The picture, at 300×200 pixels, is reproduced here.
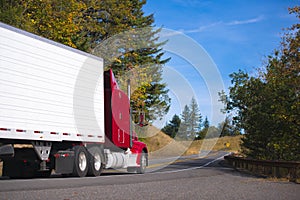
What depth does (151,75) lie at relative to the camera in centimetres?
3716

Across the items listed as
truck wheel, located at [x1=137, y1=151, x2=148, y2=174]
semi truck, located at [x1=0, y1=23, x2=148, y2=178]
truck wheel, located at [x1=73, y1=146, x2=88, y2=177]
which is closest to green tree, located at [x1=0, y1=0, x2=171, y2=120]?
truck wheel, located at [x1=137, y1=151, x2=148, y2=174]

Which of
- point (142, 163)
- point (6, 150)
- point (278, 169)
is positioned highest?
point (6, 150)

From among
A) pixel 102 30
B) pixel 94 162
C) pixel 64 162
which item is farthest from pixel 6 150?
pixel 102 30

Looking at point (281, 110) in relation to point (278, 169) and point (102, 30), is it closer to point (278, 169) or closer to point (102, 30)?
point (278, 169)

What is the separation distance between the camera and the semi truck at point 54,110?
1231 cm

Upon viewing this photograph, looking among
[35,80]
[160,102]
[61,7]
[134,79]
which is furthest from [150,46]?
[35,80]

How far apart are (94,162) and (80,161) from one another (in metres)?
0.93

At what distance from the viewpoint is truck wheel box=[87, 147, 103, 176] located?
16.1 m

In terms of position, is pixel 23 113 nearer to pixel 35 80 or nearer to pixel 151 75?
pixel 35 80

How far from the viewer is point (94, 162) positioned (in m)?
16.4

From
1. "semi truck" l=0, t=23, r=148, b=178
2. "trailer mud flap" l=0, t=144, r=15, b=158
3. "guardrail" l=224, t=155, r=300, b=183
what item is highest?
"semi truck" l=0, t=23, r=148, b=178

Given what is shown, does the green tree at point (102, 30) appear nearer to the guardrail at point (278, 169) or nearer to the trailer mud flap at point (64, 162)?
the guardrail at point (278, 169)

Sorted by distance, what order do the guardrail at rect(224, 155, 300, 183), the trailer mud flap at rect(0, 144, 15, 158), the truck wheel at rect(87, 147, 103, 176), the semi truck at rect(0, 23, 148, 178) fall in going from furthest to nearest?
1. the guardrail at rect(224, 155, 300, 183)
2. the truck wheel at rect(87, 147, 103, 176)
3. the trailer mud flap at rect(0, 144, 15, 158)
4. the semi truck at rect(0, 23, 148, 178)

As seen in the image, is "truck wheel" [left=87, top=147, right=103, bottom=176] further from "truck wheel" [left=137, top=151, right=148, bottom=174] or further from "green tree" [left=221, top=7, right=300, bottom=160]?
"green tree" [left=221, top=7, right=300, bottom=160]
